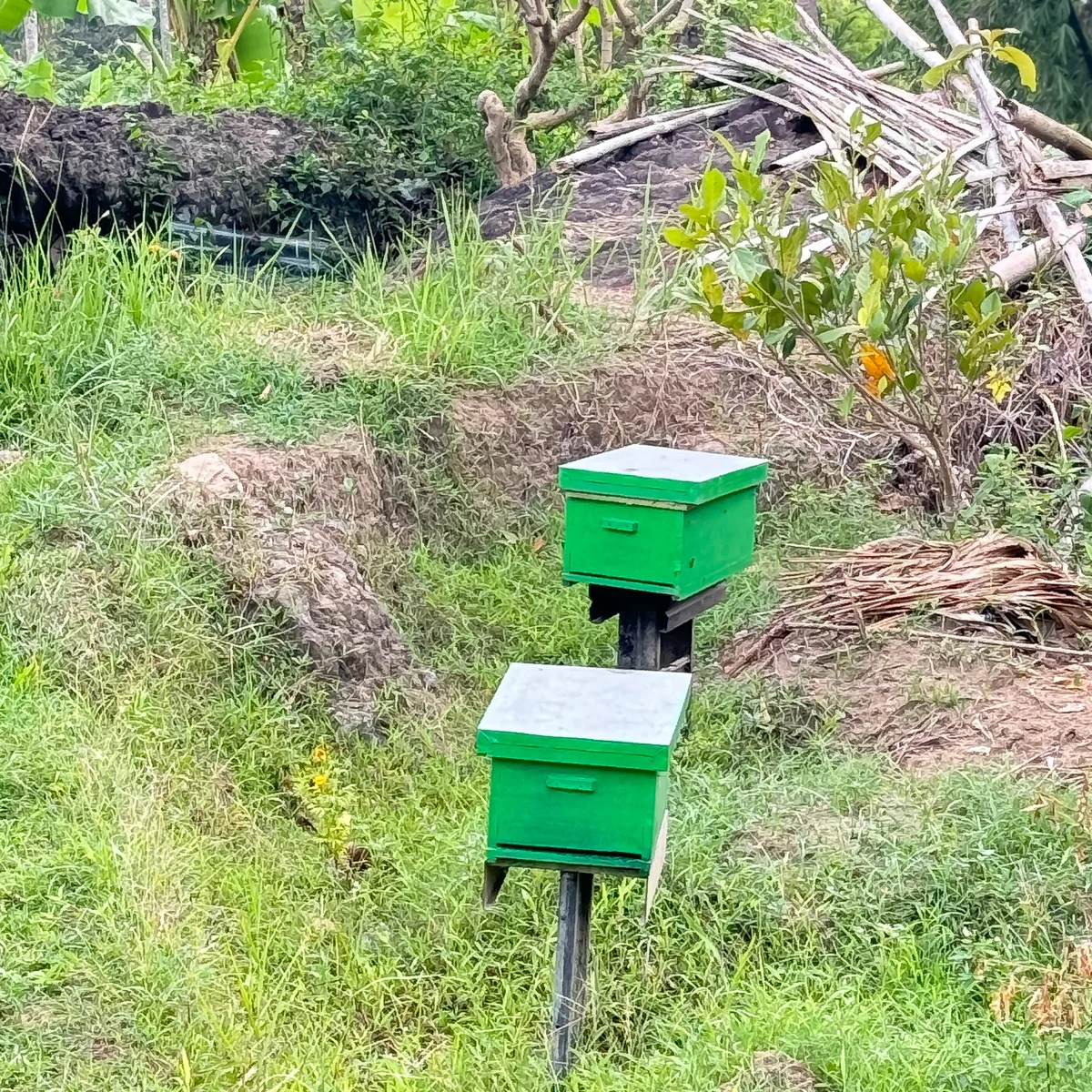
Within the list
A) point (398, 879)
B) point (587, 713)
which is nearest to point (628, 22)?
point (398, 879)

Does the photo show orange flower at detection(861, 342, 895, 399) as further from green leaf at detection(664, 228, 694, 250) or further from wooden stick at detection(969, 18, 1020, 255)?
wooden stick at detection(969, 18, 1020, 255)

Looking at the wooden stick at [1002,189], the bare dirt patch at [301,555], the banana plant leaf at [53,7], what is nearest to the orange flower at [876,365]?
the bare dirt patch at [301,555]

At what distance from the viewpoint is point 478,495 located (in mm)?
6152

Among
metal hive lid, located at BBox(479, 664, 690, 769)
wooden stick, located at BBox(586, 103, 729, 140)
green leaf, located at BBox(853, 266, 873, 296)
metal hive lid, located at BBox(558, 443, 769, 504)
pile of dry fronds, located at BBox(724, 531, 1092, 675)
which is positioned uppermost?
wooden stick, located at BBox(586, 103, 729, 140)

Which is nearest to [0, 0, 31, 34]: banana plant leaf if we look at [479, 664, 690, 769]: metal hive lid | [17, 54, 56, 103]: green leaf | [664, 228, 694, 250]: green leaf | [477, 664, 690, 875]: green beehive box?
[17, 54, 56, 103]: green leaf

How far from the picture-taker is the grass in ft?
10.5

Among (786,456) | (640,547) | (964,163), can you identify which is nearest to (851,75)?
(964,163)

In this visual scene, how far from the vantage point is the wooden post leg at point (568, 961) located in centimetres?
310

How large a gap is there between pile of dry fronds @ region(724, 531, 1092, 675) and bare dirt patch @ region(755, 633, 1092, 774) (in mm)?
114

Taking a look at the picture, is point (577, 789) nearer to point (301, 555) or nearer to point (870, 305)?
point (301, 555)

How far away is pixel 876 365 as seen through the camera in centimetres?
552

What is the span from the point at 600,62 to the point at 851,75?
2.14 meters

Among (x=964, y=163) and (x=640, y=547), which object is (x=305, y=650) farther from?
(x=964, y=163)

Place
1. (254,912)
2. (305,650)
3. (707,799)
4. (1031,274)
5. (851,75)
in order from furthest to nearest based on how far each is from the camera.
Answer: (851,75) → (1031,274) → (305,650) → (707,799) → (254,912)
